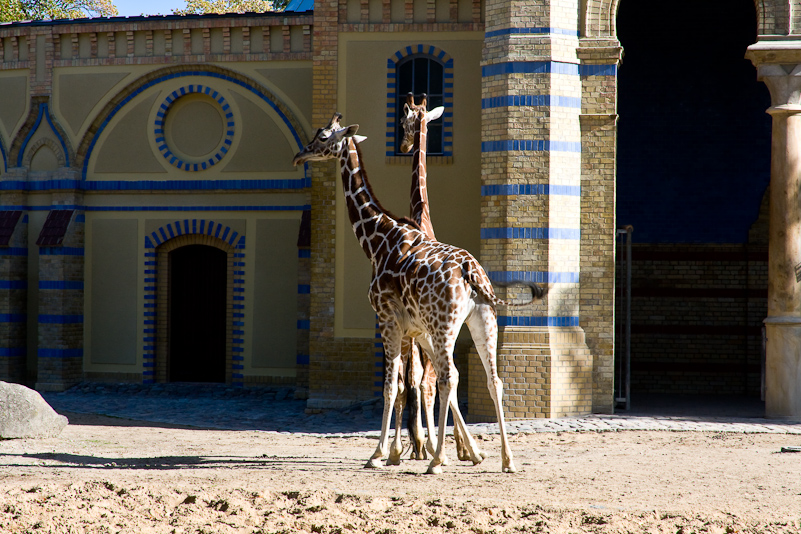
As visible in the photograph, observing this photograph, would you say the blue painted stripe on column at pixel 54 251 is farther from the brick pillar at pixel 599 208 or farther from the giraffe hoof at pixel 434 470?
the giraffe hoof at pixel 434 470

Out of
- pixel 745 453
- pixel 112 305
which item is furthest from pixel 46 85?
pixel 745 453

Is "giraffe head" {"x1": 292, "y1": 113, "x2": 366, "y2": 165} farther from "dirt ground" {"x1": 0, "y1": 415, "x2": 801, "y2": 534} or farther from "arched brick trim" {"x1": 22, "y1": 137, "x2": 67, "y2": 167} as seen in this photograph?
"arched brick trim" {"x1": 22, "y1": 137, "x2": 67, "y2": 167}

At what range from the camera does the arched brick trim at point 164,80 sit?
15.6m

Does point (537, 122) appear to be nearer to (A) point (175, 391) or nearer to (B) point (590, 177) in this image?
(B) point (590, 177)

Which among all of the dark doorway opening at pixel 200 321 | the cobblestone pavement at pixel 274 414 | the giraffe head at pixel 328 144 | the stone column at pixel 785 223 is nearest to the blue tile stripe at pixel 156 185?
the dark doorway opening at pixel 200 321

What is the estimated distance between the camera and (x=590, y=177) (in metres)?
12.4

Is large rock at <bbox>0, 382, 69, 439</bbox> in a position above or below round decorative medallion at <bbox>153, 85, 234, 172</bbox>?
below

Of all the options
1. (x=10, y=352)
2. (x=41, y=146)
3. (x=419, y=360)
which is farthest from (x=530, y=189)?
(x=10, y=352)

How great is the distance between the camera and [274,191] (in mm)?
15734

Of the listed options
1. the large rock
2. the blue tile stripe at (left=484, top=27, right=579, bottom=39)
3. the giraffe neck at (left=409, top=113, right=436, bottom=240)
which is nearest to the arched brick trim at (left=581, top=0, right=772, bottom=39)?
the blue tile stripe at (left=484, top=27, right=579, bottom=39)

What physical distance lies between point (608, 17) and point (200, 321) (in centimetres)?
912

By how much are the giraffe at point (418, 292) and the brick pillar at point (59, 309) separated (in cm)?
821

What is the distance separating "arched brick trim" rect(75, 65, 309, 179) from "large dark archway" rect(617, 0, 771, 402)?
20.3 ft

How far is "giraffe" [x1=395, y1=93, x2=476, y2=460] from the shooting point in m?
9.02
